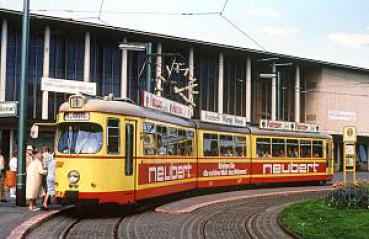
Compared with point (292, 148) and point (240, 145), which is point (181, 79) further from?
point (240, 145)

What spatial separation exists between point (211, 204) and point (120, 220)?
5193mm

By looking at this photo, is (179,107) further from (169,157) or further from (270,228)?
(270,228)

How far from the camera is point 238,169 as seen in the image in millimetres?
25703

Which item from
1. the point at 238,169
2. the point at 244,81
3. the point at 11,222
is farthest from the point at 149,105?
the point at 244,81

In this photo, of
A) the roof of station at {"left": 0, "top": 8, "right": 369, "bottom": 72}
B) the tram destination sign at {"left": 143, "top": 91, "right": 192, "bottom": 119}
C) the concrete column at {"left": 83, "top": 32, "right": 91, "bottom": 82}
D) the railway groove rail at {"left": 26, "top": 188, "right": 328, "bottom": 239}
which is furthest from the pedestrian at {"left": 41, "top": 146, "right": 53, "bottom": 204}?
the concrete column at {"left": 83, "top": 32, "right": 91, "bottom": 82}

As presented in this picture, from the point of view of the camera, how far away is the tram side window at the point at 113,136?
48.2 ft

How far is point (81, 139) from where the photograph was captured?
14656 mm

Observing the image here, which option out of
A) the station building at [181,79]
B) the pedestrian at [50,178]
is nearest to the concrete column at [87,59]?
the station building at [181,79]

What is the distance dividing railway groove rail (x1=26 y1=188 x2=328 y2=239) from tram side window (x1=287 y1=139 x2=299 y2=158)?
10.2 metres

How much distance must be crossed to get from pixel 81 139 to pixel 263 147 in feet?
46.1

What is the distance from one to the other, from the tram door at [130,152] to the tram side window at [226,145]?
915 centimetres

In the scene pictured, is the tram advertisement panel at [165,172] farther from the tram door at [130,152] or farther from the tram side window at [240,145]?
the tram side window at [240,145]

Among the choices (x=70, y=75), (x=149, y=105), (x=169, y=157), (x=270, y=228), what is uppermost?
(x=70, y=75)

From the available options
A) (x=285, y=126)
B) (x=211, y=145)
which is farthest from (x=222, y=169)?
(x=285, y=126)
